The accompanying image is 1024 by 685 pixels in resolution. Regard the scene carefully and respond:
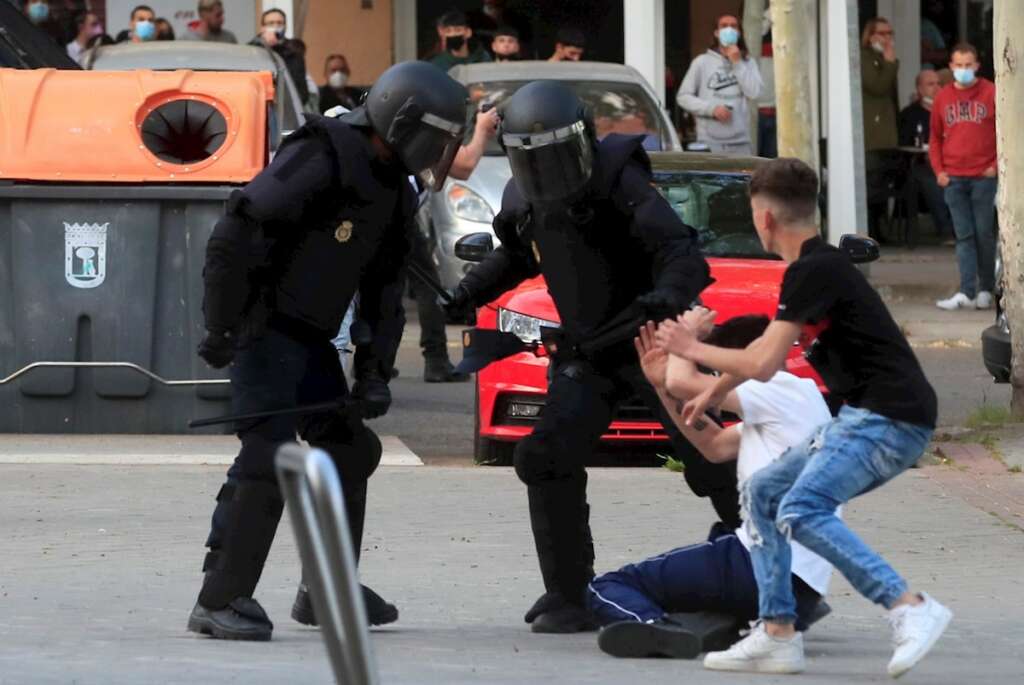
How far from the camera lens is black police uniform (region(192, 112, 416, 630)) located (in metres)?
5.93

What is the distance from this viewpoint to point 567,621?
6227 millimetres

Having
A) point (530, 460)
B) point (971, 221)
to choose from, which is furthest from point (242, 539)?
point (971, 221)

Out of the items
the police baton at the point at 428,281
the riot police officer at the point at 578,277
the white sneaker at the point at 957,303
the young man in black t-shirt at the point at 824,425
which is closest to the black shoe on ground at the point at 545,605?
the riot police officer at the point at 578,277

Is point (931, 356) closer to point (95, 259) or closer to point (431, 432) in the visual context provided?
point (431, 432)

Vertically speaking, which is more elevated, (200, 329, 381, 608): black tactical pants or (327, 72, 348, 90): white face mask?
(327, 72, 348, 90): white face mask

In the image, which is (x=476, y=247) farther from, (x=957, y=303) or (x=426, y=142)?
(x=957, y=303)

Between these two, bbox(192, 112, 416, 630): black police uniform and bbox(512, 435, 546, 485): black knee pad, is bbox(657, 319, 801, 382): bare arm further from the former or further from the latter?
bbox(192, 112, 416, 630): black police uniform

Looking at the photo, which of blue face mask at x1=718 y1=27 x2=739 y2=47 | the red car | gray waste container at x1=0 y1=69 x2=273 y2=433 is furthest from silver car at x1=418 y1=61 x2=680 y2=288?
the red car

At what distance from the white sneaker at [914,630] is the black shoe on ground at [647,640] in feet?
2.06

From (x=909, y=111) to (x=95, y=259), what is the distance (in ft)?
42.1

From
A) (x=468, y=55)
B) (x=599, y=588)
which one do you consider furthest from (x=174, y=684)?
(x=468, y=55)

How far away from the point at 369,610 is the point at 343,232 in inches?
42.3

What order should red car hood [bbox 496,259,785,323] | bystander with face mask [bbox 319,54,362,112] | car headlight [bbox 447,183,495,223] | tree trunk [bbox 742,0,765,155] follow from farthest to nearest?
tree trunk [bbox 742,0,765,155] < bystander with face mask [bbox 319,54,362,112] < car headlight [bbox 447,183,495,223] < red car hood [bbox 496,259,785,323]

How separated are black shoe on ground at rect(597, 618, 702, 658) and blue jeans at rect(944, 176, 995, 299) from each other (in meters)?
11.0
